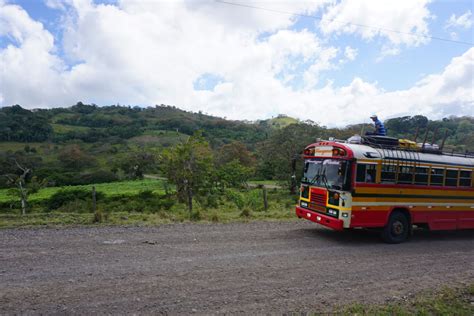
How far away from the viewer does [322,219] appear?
29.8 ft

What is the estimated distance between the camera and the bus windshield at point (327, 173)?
866 centimetres

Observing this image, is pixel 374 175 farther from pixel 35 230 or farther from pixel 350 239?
pixel 35 230

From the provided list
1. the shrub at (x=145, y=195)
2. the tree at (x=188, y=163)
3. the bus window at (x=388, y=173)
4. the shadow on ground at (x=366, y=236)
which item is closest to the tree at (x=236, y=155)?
the shrub at (x=145, y=195)

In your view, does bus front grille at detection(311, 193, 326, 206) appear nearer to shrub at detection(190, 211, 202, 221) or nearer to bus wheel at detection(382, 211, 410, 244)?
bus wheel at detection(382, 211, 410, 244)

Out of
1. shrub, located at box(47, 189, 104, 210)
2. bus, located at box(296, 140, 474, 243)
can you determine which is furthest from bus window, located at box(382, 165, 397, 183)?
shrub, located at box(47, 189, 104, 210)

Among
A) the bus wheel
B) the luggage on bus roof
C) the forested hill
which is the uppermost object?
the forested hill

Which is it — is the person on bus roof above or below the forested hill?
below

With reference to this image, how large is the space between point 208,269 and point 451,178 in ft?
28.4

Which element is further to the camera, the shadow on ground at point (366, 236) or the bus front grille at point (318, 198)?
the shadow on ground at point (366, 236)

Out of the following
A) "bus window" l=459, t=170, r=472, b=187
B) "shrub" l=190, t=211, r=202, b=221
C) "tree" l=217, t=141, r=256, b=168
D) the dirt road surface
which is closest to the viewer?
the dirt road surface

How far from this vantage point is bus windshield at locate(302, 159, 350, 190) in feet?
28.4

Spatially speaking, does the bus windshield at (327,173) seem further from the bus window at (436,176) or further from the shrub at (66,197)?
the shrub at (66,197)

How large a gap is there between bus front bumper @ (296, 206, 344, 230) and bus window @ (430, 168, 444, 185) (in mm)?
3707

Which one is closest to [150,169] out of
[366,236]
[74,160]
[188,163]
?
[74,160]
